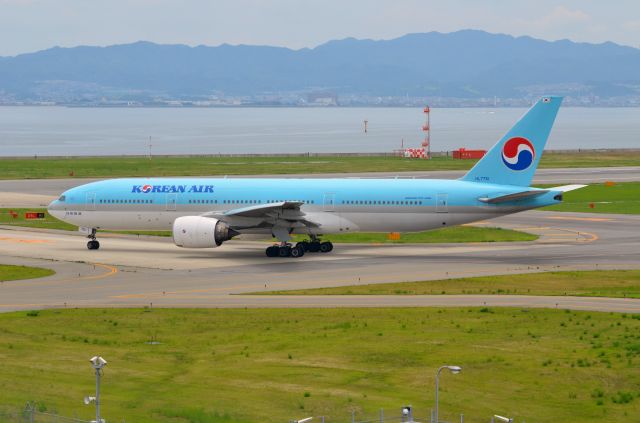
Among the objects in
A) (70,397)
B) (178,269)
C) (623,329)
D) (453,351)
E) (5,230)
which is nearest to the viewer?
(70,397)

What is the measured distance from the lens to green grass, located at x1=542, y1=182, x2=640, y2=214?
99750mm

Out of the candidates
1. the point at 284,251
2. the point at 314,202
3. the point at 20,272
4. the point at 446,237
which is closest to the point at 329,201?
the point at 314,202

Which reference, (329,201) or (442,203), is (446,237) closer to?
(442,203)

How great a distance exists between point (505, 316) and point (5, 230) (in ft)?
160

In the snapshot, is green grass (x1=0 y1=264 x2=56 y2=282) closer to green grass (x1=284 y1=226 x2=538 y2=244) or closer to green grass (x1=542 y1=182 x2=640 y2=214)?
green grass (x1=284 y1=226 x2=538 y2=244)

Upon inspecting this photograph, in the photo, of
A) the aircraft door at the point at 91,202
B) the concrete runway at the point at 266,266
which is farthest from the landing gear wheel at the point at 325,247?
the aircraft door at the point at 91,202

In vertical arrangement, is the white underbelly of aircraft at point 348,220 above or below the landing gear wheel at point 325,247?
above

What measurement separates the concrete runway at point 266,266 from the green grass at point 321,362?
10.1ft

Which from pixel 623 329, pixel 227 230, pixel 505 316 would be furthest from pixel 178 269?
pixel 623 329

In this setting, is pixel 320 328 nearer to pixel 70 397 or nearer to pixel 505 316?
pixel 505 316

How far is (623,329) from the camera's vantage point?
157ft

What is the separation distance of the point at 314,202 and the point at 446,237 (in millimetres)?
13261

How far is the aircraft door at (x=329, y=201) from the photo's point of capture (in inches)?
2894

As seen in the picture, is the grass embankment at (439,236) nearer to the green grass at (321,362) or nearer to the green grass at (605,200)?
the green grass at (605,200)
